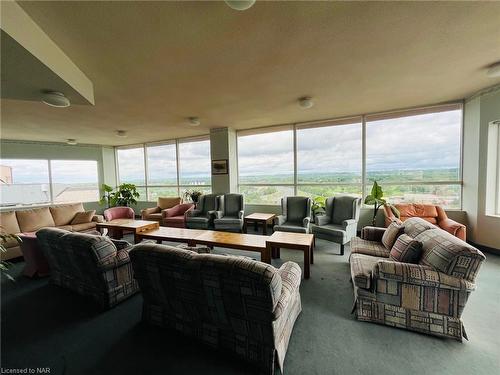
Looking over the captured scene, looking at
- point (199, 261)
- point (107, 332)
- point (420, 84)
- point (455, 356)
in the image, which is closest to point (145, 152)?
point (107, 332)

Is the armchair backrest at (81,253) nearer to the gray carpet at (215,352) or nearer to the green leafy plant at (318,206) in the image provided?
the gray carpet at (215,352)

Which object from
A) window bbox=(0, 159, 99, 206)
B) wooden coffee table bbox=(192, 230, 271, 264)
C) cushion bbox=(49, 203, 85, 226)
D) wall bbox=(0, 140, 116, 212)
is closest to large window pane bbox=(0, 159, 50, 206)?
window bbox=(0, 159, 99, 206)

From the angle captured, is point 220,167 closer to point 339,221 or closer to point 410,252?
point 339,221

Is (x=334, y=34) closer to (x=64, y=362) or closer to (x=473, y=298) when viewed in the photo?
(x=473, y=298)

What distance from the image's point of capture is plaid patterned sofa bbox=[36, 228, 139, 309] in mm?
2078

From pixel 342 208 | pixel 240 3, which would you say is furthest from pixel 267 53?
pixel 342 208

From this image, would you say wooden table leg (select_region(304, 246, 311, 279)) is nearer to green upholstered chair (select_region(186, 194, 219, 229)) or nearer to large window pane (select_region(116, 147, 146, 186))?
green upholstered chair (select_region(186, 194, 219, 229))

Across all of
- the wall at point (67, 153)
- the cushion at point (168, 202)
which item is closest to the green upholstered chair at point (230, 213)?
the cushion at point (168, 202)

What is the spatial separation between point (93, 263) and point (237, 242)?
166cm

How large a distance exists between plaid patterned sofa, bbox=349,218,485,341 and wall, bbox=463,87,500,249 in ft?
8.35

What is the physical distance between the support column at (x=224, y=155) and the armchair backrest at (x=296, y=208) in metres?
1.85

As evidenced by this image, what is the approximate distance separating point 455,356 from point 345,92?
10.6ft

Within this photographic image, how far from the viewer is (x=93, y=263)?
2072mm

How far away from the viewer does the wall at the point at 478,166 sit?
3322mm
